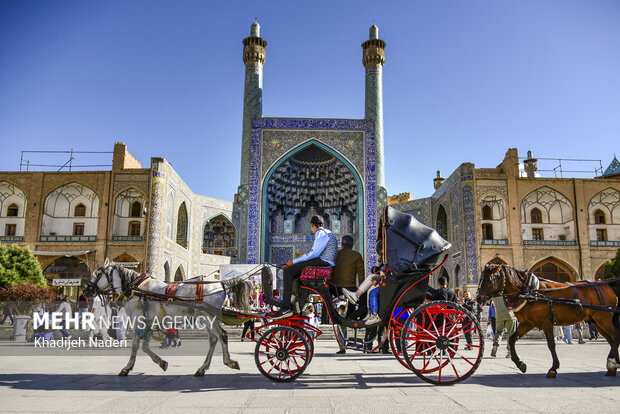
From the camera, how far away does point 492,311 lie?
32.4ft

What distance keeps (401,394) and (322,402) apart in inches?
26.5

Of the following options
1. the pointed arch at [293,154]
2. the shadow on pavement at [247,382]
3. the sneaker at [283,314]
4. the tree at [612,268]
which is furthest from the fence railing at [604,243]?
the sneaker at [283,314]

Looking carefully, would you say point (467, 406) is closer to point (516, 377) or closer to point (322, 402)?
point (322, 402)

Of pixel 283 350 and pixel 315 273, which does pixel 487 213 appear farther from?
pixel 283 350

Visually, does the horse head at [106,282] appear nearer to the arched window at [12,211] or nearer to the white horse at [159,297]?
the white horse at [159,297]

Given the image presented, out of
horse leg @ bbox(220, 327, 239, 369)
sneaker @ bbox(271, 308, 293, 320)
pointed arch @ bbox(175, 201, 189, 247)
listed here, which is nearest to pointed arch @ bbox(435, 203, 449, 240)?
pointed arch @ bbox(175, 201, 189, 247)

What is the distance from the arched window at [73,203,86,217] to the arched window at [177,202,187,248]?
4.30 m

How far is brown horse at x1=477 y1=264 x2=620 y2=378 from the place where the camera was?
512cm

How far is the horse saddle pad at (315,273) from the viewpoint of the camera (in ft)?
13.9

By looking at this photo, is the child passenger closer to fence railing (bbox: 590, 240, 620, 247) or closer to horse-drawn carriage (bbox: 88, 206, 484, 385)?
horse-drawn carriage (bbox: 88, 206, 484, 385)

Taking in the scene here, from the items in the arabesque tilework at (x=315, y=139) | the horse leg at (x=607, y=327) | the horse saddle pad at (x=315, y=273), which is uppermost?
the arabesque tilework at (x=315, y=139)

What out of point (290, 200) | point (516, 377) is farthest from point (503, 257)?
point (516, 377)

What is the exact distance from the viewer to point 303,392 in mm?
3568

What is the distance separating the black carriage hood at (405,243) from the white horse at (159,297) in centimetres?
186
